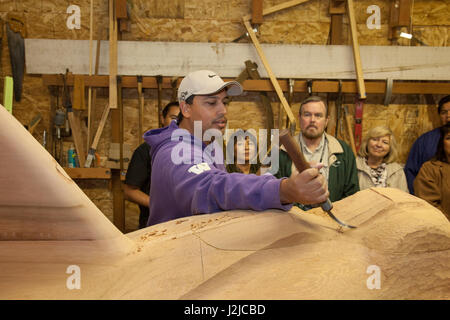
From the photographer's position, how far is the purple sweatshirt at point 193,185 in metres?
1.17

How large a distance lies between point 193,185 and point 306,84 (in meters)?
3.30

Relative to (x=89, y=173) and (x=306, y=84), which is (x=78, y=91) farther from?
(x=306, y=84)

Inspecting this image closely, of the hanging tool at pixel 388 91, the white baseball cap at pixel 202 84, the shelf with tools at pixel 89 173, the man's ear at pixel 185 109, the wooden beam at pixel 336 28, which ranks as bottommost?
the shelf with tools at pixel 89 173

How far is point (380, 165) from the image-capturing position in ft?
11.2

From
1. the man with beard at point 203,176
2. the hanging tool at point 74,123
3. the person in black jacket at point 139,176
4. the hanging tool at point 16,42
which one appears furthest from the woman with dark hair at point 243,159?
the hanging tool at point 16,42

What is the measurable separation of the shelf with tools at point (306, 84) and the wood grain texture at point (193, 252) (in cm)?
326

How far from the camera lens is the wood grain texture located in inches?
35.1

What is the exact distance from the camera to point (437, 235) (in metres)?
1.08

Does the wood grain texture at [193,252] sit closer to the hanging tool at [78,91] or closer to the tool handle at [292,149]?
the tool handle at [292,149]

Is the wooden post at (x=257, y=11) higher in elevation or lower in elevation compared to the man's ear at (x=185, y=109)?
higher

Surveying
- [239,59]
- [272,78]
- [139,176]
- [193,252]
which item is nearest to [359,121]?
[272,78]

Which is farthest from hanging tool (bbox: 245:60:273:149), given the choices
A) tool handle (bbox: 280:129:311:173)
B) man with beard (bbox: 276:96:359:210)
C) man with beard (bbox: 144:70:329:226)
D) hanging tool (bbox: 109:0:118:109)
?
tool handle (bbox: 280:129:311:173)

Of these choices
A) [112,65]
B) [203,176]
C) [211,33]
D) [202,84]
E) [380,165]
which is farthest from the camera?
[211,33]

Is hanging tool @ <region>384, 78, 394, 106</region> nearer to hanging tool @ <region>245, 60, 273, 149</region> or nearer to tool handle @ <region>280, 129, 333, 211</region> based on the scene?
hanging tool @ <region>245, 60, 273, 149</region>
